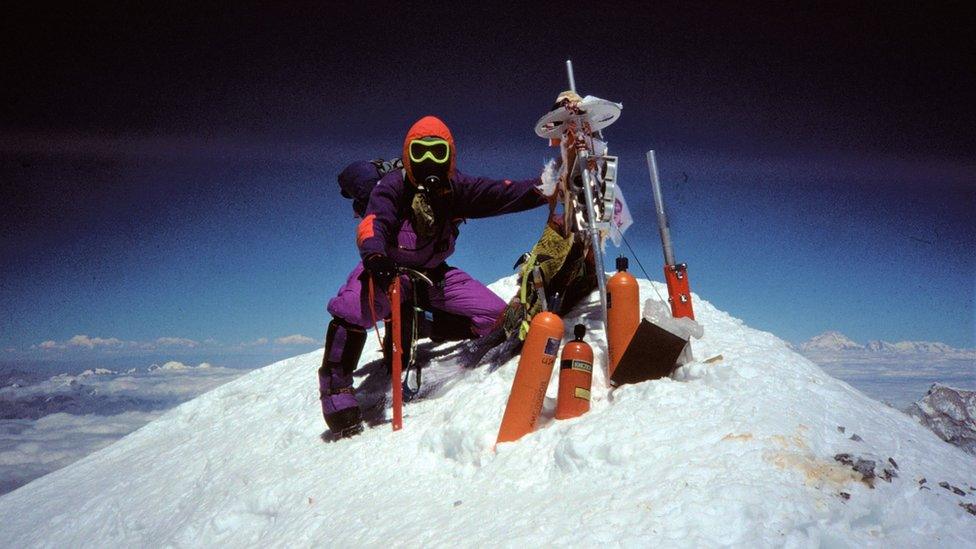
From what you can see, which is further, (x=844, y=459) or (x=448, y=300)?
(x=448, y=300)

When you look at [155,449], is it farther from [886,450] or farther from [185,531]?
[886,450]

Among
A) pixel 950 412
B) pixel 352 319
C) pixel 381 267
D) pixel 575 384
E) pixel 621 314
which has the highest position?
pixel 381 267

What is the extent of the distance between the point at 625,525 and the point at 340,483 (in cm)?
234

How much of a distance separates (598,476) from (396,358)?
2.29m

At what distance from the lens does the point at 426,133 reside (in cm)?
445

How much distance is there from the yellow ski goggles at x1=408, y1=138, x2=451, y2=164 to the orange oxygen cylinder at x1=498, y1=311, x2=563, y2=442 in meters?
2.03

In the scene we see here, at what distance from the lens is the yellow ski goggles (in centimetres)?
439

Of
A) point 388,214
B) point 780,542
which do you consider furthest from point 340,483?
point 780,542

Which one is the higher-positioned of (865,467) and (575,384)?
(575,384)

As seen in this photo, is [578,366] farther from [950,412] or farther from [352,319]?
[950,412]

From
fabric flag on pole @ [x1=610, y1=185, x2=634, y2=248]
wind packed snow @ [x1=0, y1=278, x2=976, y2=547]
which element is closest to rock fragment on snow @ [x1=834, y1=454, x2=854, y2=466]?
wind packed snow @ [x1=0, y1=278, x2=976, y2=547]

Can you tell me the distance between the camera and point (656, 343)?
3137 mm

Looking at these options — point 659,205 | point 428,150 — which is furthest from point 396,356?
point 659,205

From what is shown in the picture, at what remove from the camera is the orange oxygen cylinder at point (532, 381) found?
3.09 metres
